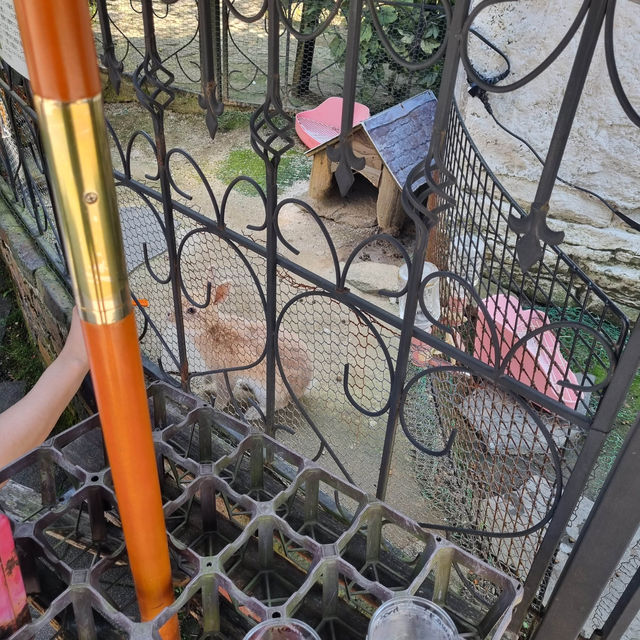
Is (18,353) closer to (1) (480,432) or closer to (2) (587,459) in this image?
(1) (480,432)

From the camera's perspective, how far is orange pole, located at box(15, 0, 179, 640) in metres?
0.64

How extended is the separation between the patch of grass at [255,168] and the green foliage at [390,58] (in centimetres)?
112

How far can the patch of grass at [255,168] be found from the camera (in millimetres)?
5246

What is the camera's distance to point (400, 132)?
14.7ft

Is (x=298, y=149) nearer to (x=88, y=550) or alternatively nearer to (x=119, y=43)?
(x=119, y=43)

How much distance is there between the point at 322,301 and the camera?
3.44 meters

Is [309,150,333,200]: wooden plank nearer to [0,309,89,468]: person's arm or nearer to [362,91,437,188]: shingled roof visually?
[362,91,437,188]: shingled roof

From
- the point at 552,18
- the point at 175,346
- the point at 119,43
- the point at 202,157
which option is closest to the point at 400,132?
the point at 552,18

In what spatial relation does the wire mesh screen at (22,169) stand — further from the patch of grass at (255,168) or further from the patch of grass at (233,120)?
the patch of grass at (233,120)

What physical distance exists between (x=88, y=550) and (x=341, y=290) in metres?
0.74

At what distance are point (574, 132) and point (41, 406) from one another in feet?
10.3

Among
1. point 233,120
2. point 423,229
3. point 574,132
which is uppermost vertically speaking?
point 423,229

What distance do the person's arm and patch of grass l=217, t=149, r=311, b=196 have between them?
388 centimetres

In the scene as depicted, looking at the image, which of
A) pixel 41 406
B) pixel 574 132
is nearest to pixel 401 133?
pixel 574 132
